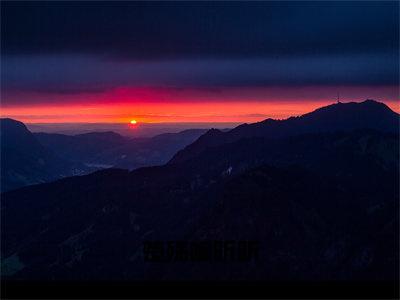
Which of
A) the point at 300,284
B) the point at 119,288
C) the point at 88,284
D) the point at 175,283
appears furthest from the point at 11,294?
the point at 300,284

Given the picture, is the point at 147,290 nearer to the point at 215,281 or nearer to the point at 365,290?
the point at 215,281

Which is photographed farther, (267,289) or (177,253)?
(177,253)

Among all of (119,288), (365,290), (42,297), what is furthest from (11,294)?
(365,290)

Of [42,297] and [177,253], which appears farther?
[177,253]

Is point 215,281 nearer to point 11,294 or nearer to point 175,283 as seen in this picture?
point 175,283

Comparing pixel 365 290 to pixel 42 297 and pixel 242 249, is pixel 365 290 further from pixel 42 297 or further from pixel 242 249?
pixel 42 297

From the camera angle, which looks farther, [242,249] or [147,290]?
[242,249]

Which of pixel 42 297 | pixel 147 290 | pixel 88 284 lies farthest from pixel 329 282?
pixel 42 297
